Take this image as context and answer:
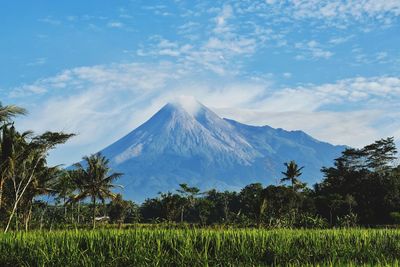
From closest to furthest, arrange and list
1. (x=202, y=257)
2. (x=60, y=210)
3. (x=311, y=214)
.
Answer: (x=202, y=257)
(x=311, y=214)
(x=60, y=210)

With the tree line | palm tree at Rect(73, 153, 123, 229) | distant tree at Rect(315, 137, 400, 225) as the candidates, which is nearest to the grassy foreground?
the tree line

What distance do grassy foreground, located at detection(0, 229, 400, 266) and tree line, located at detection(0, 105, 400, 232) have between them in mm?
7322

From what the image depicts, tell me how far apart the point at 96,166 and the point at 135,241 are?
37.4 meters

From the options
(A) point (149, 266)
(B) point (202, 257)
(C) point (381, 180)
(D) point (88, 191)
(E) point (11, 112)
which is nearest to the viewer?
(A) point (149, 266)

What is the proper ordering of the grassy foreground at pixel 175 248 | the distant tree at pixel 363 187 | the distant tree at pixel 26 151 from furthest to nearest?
the distant tree at pixel 363 187 → the distant tree at pixel 26 151 → the grassy foreground at pixel 175 248

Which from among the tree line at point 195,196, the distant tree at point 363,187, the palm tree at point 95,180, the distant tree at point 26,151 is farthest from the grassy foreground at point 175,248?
the distant tree at point 363,187

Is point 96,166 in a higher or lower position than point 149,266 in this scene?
higher

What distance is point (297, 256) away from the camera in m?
17.6

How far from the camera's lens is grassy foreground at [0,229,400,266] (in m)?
15.6

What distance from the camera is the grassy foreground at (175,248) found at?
15.6 m

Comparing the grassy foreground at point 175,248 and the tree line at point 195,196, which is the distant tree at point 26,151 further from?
the grassy foreground at point 175,248

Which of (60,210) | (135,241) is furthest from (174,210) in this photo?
(135,241)

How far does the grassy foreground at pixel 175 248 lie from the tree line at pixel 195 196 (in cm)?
732

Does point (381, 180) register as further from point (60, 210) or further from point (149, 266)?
point (149, 266)
